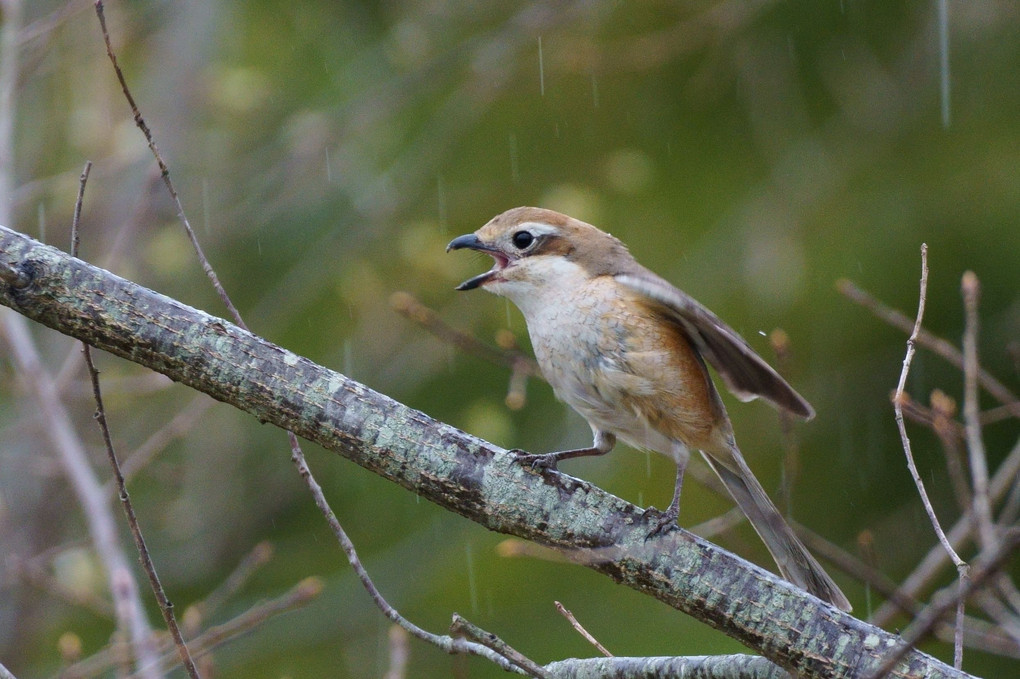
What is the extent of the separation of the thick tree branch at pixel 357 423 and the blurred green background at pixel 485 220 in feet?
9.81

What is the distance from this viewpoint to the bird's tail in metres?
3.22

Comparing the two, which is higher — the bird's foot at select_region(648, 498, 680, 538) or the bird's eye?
the bird's eye

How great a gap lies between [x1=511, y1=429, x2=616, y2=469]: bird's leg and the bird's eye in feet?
2.32

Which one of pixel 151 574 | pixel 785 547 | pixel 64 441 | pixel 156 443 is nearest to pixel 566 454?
pixel 785 547

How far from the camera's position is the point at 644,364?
10.4 feet

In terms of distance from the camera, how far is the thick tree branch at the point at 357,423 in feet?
7.84

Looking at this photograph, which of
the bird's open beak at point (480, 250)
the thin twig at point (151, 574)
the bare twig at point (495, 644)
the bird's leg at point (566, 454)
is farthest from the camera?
the bird's open beak at point (480, 250)

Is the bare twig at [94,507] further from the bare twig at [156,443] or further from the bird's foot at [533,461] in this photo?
the bird's foot at [533,461]

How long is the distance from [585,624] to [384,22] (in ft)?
16.3

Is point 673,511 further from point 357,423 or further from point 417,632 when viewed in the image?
point 357,423

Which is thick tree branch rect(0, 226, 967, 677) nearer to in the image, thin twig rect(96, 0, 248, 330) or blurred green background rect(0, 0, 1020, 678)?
thin twig rect(96, 0, 248, 330)

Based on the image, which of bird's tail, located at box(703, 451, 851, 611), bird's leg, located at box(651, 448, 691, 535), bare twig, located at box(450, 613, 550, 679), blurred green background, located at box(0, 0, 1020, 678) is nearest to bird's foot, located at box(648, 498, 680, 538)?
bird's leg, located at box(651, 448, 691, 535)

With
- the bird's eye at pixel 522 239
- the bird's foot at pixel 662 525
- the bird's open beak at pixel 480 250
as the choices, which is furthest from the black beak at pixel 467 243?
the bird's foot at pixel 662 525

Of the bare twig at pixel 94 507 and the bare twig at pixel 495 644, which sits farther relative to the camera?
the bare twig at pixel 94 507
